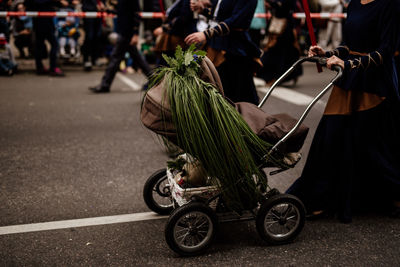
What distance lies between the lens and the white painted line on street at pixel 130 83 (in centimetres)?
910

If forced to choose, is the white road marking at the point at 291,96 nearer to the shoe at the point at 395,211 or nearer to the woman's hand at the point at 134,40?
the woman's hand at the point at 134,40

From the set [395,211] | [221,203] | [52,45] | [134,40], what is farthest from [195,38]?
[52,45]

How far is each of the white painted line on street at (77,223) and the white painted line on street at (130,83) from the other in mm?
5409

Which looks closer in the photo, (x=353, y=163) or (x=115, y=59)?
(x=353, y=163)

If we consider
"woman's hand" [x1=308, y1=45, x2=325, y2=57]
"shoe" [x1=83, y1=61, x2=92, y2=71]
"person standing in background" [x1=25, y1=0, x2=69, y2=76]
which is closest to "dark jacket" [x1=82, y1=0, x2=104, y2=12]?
"person standing in background" [x1=25, y1=0, x2=69, y2=76]

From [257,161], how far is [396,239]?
1.25m

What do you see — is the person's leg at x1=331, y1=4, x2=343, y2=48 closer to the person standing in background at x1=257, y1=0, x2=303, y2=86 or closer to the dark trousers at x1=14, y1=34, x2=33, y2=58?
the person standing in background at x1=257, y1=0, x2=303, y2=86

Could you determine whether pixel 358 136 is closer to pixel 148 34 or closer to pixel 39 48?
pixel 39 48

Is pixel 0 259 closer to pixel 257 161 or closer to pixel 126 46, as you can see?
pixel 257 161

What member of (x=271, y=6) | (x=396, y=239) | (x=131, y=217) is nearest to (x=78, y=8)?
(x=271, y=6)

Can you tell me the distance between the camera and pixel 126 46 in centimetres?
818

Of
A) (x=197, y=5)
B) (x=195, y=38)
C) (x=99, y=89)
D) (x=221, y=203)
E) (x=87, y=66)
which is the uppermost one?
(x=197, y=5)

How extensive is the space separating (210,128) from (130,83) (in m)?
6.88

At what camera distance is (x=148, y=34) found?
11719 mm
